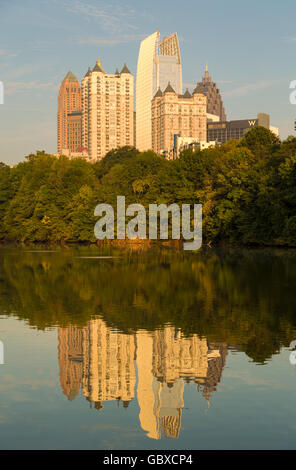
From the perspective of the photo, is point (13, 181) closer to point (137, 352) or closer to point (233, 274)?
point (233, 274)

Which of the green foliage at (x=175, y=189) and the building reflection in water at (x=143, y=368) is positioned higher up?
the green foliage at (x=175, y=189)

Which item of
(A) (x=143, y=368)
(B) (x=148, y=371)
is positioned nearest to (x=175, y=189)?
(A) (x=143, y=368)

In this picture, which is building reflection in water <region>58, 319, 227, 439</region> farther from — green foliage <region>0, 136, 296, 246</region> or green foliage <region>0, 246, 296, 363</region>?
green foliage <region>0, 136, 296, 246</region>

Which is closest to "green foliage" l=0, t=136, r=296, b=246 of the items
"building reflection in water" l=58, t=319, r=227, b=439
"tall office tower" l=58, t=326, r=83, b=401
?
"tall office tower" l=58, t=326, r=83, b=401

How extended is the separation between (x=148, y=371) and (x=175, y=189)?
73.6 meters

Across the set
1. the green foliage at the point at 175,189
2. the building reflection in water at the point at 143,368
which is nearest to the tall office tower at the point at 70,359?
the building reflection in water at the point at 143,368

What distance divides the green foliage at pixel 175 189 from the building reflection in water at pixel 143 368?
4836cm

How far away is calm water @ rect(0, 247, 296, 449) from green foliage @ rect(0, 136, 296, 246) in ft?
143

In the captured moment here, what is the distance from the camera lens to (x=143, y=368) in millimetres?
11547

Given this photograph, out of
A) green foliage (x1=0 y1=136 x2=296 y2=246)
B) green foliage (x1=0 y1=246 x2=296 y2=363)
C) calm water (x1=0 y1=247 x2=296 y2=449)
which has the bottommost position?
calm water (x1=0 y1=247 x2=296 y2=449)

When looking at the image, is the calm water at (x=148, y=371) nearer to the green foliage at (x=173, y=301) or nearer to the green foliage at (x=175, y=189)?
the green foliage at (x=173, y=301)

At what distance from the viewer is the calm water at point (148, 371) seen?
8078 millimetres

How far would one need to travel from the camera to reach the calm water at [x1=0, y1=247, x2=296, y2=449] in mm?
8078

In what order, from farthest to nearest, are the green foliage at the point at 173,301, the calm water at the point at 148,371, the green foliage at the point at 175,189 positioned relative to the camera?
the green foliage at the point at 175,189, the green foliage at the point at 173,301, the calm water at the point at 148,371
